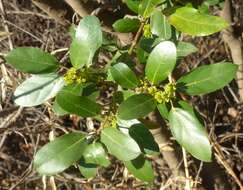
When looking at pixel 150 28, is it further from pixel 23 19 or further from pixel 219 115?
pixel 23 19

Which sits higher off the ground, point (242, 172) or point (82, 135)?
point (82, 135)

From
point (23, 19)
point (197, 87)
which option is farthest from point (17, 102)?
point (23, 19)

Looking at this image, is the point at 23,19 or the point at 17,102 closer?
the point at 17,102

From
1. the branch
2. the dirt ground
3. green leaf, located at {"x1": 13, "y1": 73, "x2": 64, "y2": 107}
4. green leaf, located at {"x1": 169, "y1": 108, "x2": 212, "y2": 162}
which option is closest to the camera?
green leaf, located at {"x1": 169, "y1": 108, "x2": 212, "y2": 162}

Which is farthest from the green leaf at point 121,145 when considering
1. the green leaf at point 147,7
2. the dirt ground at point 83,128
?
the dirt ground at point 83,128

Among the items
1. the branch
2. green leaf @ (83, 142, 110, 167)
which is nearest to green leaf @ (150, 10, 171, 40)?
green leaf @ (83, 142, 110, 167)

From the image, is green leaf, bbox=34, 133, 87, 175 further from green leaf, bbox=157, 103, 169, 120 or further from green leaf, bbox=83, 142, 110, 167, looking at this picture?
green leaf, bbox=157, 103, 169, 120

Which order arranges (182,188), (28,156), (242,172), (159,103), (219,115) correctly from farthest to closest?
1. (28,156)
2. (219,115)
3. (242,172)
4. (182,188)
5. (159,103)
